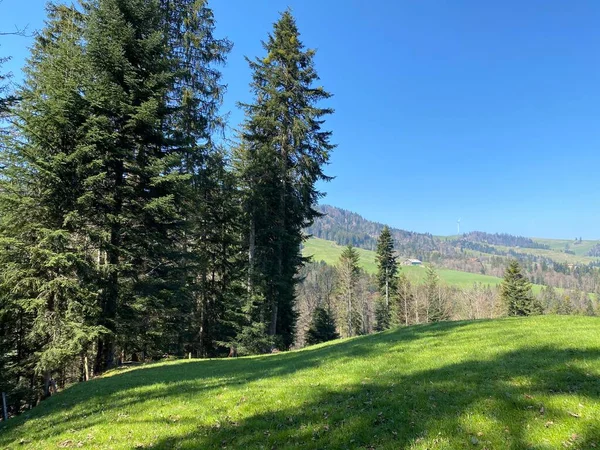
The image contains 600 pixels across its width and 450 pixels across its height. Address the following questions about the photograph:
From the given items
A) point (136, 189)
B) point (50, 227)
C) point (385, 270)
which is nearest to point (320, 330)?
point (385, 270)

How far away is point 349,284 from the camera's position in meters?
53.1

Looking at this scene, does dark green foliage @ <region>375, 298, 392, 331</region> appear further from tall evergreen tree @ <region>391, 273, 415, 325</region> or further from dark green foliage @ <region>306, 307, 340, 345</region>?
dark green foliage @ <region>306, 307, 340, 345</region>

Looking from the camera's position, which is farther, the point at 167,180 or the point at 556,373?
the point at 167,180

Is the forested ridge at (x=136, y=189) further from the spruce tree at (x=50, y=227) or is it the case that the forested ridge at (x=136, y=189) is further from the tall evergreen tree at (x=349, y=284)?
the tall evergreen tree at (x=349, y=284)

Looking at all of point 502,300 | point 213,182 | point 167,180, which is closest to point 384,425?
point 167,180

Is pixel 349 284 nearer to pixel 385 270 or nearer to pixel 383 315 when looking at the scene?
pixel 385 270

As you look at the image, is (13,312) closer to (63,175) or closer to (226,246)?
(63,175)

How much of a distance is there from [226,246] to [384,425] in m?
24.3

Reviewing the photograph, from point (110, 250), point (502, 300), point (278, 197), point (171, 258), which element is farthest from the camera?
point (502, 300)

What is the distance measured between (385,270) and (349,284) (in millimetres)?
6511

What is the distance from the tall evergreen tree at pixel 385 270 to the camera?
52875 mm

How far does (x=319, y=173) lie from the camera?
84.9 ft

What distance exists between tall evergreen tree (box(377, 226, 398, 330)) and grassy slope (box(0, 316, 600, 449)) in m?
42.6

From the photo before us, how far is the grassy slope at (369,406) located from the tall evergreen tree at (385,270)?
42.6 meters
